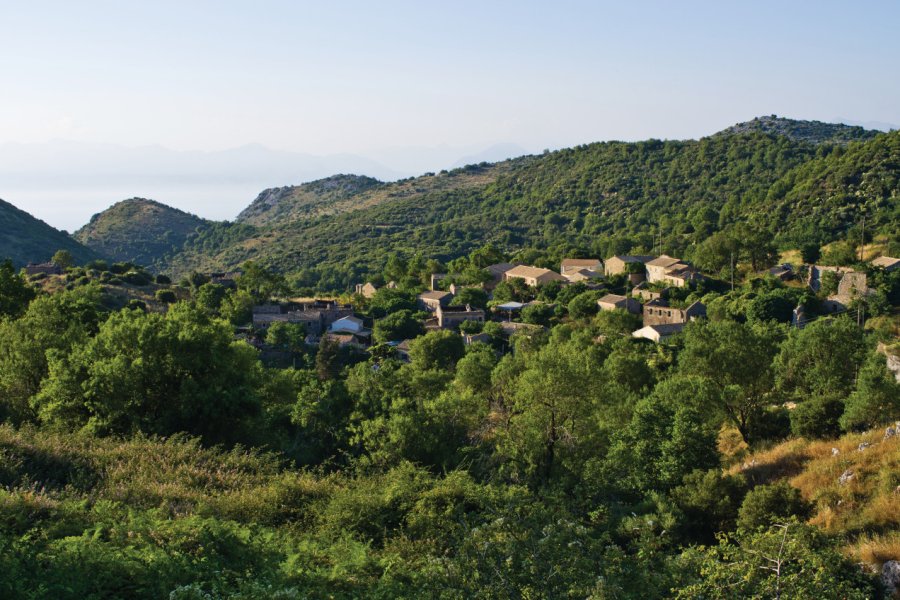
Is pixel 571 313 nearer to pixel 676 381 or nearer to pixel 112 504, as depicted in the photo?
pixel 676 381

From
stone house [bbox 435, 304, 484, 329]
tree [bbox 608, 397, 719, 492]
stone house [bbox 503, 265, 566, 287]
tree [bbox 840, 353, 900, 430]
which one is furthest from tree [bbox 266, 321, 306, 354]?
tree [bbox 840, 353, 900, 430]

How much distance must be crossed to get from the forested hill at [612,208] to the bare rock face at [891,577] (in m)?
45.3

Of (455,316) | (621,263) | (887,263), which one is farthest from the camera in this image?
(621,263)

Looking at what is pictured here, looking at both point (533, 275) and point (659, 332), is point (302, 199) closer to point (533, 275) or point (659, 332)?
point (533, 275)

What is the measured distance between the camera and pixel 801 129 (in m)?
131

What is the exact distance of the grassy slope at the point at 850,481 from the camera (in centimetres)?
1125

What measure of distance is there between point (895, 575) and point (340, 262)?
74.3 metres

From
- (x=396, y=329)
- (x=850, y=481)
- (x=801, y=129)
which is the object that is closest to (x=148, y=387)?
(x=850, y=481)

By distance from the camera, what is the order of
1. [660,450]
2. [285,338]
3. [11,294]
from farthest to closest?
[285,338] → [11,294] → [660,450]

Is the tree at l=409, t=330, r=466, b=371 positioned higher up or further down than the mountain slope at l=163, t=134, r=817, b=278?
further down

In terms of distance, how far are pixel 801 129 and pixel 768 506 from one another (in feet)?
448

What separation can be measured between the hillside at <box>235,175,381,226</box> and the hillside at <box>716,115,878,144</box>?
75.7m

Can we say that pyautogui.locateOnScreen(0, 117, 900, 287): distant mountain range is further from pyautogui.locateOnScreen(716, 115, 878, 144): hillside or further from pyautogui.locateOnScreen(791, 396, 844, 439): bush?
pyautogui.locateOnScreen(791, 396, 844, 439): bush

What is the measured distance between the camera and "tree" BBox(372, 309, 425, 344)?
1592 inches
